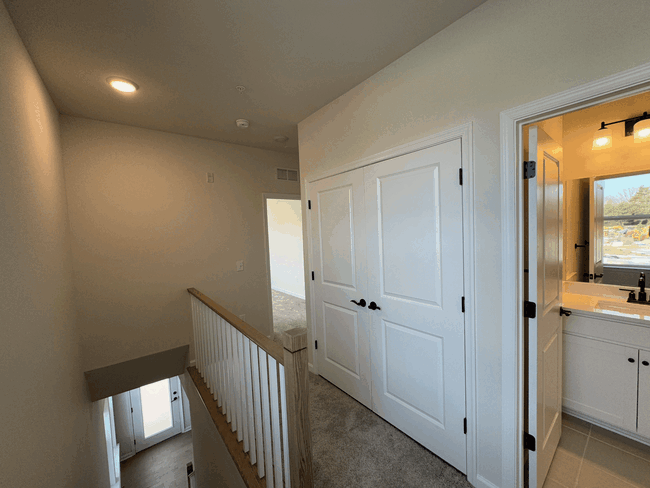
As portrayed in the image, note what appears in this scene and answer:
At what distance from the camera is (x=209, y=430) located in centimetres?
224

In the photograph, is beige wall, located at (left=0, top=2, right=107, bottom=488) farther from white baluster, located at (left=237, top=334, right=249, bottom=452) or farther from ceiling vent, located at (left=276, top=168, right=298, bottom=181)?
ceiling vent, located at (left=276, top=168, right=298, bottom=181)

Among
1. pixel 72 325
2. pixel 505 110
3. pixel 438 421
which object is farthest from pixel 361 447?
pixel 72 325

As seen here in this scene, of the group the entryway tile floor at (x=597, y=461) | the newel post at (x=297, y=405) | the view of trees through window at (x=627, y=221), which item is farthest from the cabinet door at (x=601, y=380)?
the newel post at (x=297, y=405)

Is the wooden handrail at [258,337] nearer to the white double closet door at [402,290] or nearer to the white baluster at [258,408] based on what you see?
the white baluster at [258,408]

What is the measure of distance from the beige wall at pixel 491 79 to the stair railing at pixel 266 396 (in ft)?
3.37

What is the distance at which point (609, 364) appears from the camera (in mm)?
1871

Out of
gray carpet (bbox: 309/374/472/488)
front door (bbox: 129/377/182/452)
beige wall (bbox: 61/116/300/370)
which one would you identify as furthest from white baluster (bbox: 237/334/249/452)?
front door (bbox: 129/377/182/452)

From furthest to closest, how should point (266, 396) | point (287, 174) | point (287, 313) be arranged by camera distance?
point (287, 313) < point (287, 174) < point (266, 396)

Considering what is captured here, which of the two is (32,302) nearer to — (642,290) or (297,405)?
(297,405)

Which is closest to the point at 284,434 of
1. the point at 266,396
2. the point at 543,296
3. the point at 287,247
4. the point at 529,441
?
the point at 266,396

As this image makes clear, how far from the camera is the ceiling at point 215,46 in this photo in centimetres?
135

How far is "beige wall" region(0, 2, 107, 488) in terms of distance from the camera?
106 cm

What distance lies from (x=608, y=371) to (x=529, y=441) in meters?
1.08

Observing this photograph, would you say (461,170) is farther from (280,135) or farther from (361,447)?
(280,135)
